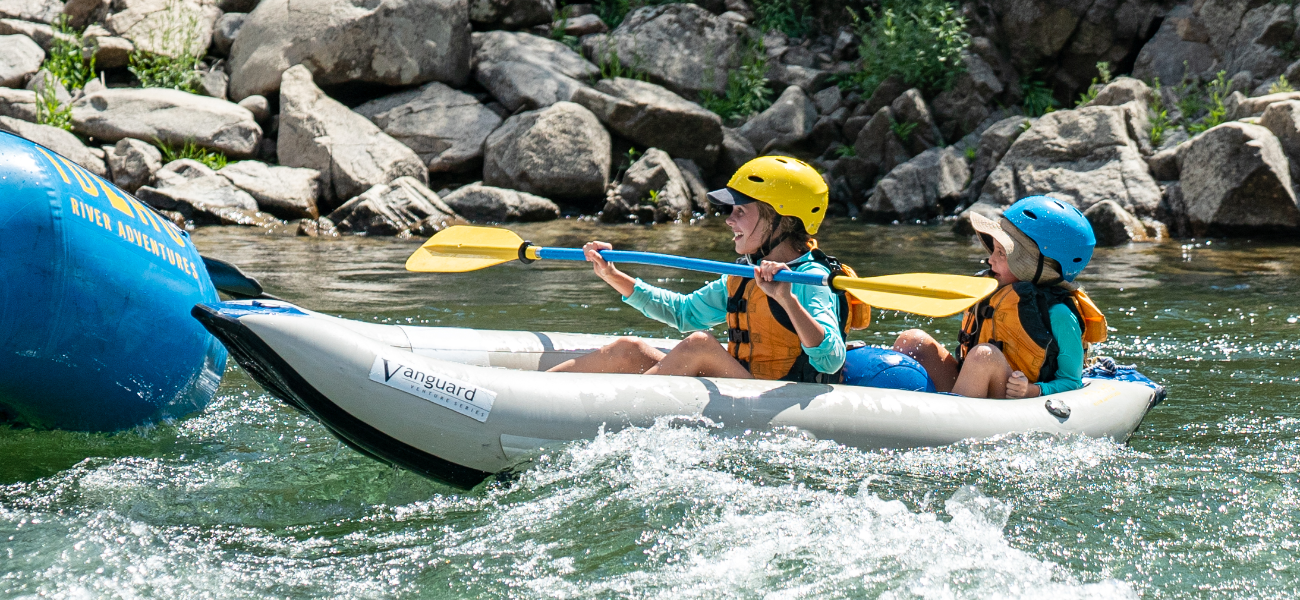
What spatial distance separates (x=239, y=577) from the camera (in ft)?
8.60

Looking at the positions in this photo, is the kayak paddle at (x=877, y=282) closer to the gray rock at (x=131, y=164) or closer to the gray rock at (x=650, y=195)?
the gray rock at (x=650, y=195)

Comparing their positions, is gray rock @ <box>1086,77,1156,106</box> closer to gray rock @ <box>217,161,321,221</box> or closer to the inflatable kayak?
gray rock @ <box>217,161,321,221</box>

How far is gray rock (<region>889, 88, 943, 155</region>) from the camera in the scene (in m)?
11.5

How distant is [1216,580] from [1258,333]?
11.0ft

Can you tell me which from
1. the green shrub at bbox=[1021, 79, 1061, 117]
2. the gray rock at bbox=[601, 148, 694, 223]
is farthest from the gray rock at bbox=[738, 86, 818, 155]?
the green shrub at bbox=[1021, 79, 1061, 117]

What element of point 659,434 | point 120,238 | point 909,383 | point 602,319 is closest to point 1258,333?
point 909,383

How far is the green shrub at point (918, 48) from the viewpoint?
1184cm

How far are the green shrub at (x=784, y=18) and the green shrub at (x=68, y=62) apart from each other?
24.9 ft

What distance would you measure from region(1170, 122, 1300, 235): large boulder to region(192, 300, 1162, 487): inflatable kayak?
5.95 metres

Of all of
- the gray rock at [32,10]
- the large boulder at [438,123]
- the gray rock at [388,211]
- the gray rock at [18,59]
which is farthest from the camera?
the gray rock at [32,10]

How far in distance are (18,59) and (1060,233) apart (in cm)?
1069

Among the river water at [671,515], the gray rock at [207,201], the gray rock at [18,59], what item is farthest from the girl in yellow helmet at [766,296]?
the gray rock at [18,59]

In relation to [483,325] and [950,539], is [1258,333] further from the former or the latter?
[483,325]

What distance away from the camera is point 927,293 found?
148 inches
